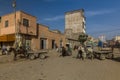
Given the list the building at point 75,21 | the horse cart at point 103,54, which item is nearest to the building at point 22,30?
the horse cart at point 103,54

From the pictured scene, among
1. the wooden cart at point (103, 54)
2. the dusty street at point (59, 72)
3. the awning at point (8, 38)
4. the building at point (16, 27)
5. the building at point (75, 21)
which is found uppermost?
the building at point (75, 21)

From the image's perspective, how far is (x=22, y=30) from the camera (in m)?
26.2

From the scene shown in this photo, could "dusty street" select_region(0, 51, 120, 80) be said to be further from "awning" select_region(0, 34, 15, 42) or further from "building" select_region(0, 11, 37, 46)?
"building" select_region(0, 11, 37, 46)

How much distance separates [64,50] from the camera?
22.1m

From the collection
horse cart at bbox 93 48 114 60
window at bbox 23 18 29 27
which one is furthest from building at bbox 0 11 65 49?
horse cart at bbox 93 48 114 60

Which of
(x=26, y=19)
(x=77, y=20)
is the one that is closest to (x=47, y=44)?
(x=26, y=19)

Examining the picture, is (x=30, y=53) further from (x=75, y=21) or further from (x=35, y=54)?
(x=75, y=21)

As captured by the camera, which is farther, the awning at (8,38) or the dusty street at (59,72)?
the awning at (8,38)

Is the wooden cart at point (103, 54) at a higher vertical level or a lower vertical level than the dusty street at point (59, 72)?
higher

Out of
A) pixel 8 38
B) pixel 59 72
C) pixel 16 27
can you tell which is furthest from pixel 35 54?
pixel 59 72

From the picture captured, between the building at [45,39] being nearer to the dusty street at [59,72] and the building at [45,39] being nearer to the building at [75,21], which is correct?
the dusty street at [59,72]

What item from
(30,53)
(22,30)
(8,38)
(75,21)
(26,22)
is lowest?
(30,53)

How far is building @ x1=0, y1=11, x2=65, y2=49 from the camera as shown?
2538cm

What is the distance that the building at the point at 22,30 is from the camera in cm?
2538
